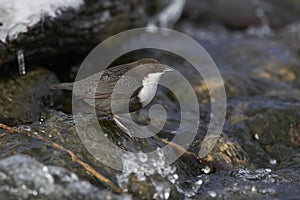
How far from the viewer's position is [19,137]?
12.1 feet

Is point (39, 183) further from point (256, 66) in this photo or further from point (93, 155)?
point (256, 66)

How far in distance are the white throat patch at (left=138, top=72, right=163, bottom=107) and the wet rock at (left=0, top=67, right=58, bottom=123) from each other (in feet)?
4.00

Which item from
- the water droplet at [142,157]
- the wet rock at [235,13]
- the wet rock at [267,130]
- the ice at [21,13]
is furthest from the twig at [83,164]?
→ the wet rock at [235,13]

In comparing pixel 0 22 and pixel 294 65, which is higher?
pixel 0 22

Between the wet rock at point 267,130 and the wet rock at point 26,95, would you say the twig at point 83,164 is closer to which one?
the wet rock at point 26,95

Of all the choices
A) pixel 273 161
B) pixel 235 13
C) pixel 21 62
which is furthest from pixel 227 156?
pixel 235 13

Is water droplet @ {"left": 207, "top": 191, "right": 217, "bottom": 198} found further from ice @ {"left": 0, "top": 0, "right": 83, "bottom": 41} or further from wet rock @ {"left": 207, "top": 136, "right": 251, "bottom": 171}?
ice @ {"left": 0, "top": 0, "right": 83, "bottom": 41}

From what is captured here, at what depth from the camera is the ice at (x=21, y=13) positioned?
4.91m

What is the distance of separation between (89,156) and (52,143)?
0.92 feet

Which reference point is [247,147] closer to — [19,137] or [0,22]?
[19,137]

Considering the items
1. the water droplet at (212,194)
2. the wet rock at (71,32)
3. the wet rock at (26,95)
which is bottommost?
the water droplet at (212,194)

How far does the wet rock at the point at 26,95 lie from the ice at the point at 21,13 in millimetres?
484

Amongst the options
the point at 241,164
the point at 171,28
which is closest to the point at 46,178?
the point at 241,164

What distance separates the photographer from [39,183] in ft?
10.3
